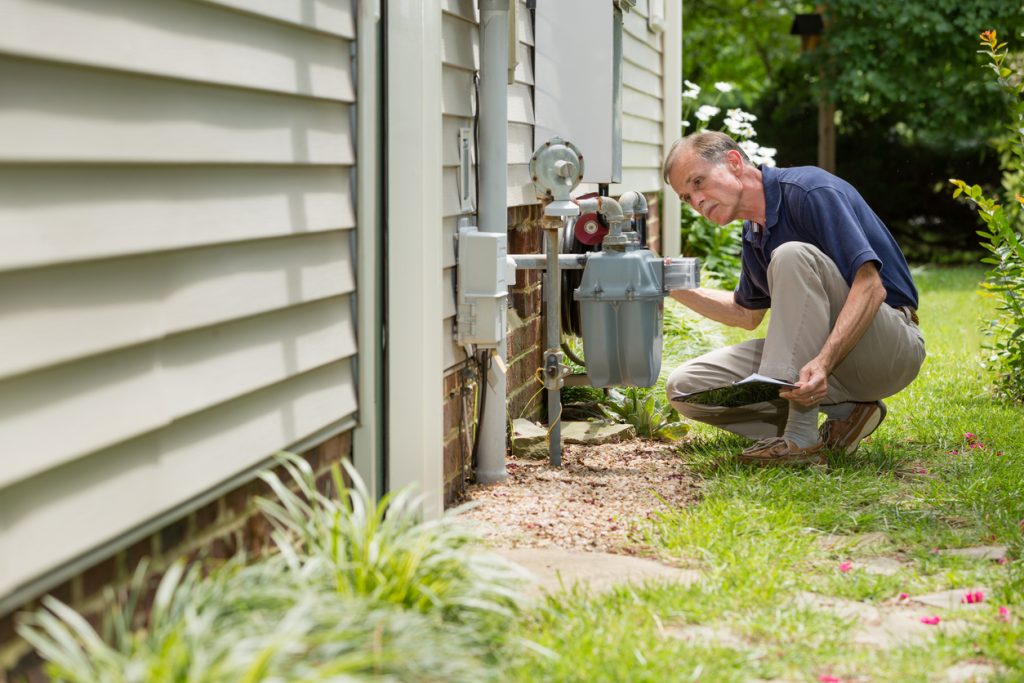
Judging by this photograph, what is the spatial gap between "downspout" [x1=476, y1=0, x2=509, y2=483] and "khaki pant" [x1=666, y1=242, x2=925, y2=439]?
710mm

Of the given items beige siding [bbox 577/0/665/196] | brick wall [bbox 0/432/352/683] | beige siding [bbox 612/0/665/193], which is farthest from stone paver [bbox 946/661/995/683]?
beige siding [bbox 612/0/665/193]

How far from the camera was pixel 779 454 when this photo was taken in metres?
4.29

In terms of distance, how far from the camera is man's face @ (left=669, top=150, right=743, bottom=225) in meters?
4.34

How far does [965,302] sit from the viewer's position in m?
10.3

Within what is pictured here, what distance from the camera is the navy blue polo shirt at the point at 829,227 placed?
424cm

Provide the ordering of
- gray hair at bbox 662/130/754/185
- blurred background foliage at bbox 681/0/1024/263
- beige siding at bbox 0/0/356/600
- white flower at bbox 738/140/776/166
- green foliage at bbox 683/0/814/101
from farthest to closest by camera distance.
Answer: green foliage at bbox 683/0/814/101 < blurred background foliage at bbox 681/0/1024/263 < white flower at bbox 738/140/776/166 < gray hair at bbox 662/130/754/185 < beige siding at bbox 0/0/356/600

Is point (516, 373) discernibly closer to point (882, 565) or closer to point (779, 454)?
point (779, 454)

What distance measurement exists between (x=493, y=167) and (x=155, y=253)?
212 cm

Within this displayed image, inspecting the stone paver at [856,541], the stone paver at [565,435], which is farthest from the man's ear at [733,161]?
the stone paver at [856,541]

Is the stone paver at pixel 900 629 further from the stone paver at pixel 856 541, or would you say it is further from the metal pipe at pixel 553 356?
the metal pipe at pixel 553 356

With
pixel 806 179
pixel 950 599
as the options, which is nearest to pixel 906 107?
pixel 806 179

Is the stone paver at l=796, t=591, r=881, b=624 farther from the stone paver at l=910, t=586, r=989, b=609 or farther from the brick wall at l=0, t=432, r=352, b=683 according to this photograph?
the brick wall at l=0, t=432, r=352, b=683

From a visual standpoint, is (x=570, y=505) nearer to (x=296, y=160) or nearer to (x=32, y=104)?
(x=296, y=160)

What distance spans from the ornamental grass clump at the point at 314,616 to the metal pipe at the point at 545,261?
6.03 feet
